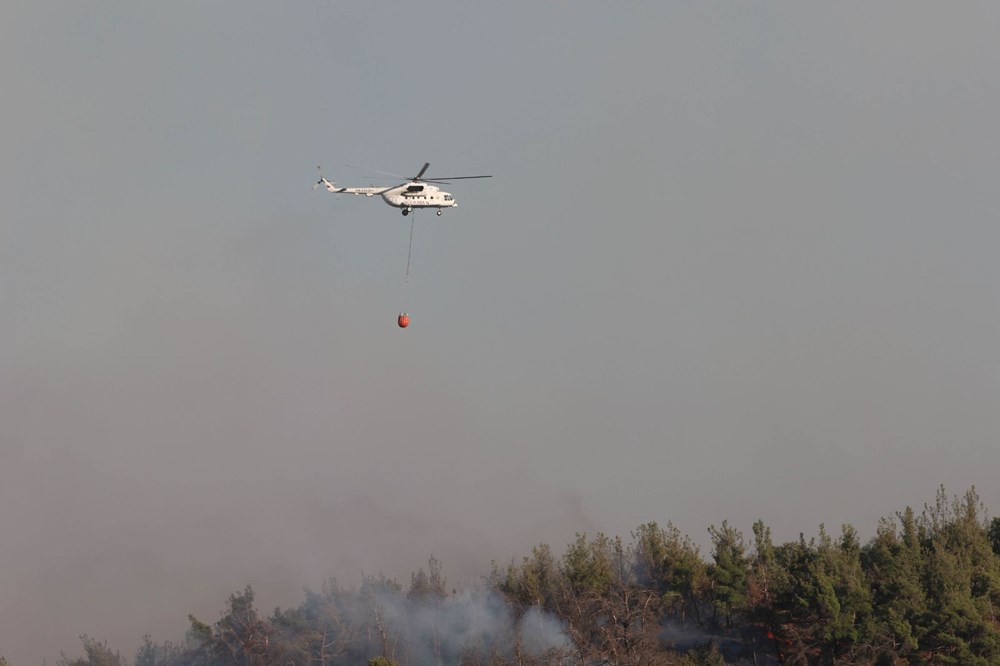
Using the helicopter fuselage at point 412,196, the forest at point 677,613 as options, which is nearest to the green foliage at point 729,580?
the forest at point 677,613

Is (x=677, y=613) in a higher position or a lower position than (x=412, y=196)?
lower

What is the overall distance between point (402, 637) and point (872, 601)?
64.2 metres

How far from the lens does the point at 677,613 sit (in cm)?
12406

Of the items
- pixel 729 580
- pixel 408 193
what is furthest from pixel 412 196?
pixel 729 580

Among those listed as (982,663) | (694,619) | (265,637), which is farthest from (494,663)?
(982,663)

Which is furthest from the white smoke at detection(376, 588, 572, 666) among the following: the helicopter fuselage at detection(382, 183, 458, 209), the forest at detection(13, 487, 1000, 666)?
the helicopter fuselage at detection(382, 183, 458, 209)

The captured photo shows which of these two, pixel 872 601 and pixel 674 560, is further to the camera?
pixel 674 560

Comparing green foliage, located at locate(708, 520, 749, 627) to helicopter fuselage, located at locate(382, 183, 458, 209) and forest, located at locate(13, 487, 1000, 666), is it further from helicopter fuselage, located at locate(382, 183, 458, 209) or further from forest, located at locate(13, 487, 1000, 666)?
helicopter fuselage, located at locate(382, 183, 458, 209)

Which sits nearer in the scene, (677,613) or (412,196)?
(412,196)

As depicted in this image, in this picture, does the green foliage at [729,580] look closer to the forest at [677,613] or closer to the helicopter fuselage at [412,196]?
the forest at [677,613]

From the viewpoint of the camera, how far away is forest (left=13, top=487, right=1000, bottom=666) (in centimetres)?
9338

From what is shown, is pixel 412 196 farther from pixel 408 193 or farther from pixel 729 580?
pixel 729 580

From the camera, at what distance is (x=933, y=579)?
99.4 meters

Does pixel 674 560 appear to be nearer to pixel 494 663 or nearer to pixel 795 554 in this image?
pixel 795 554
